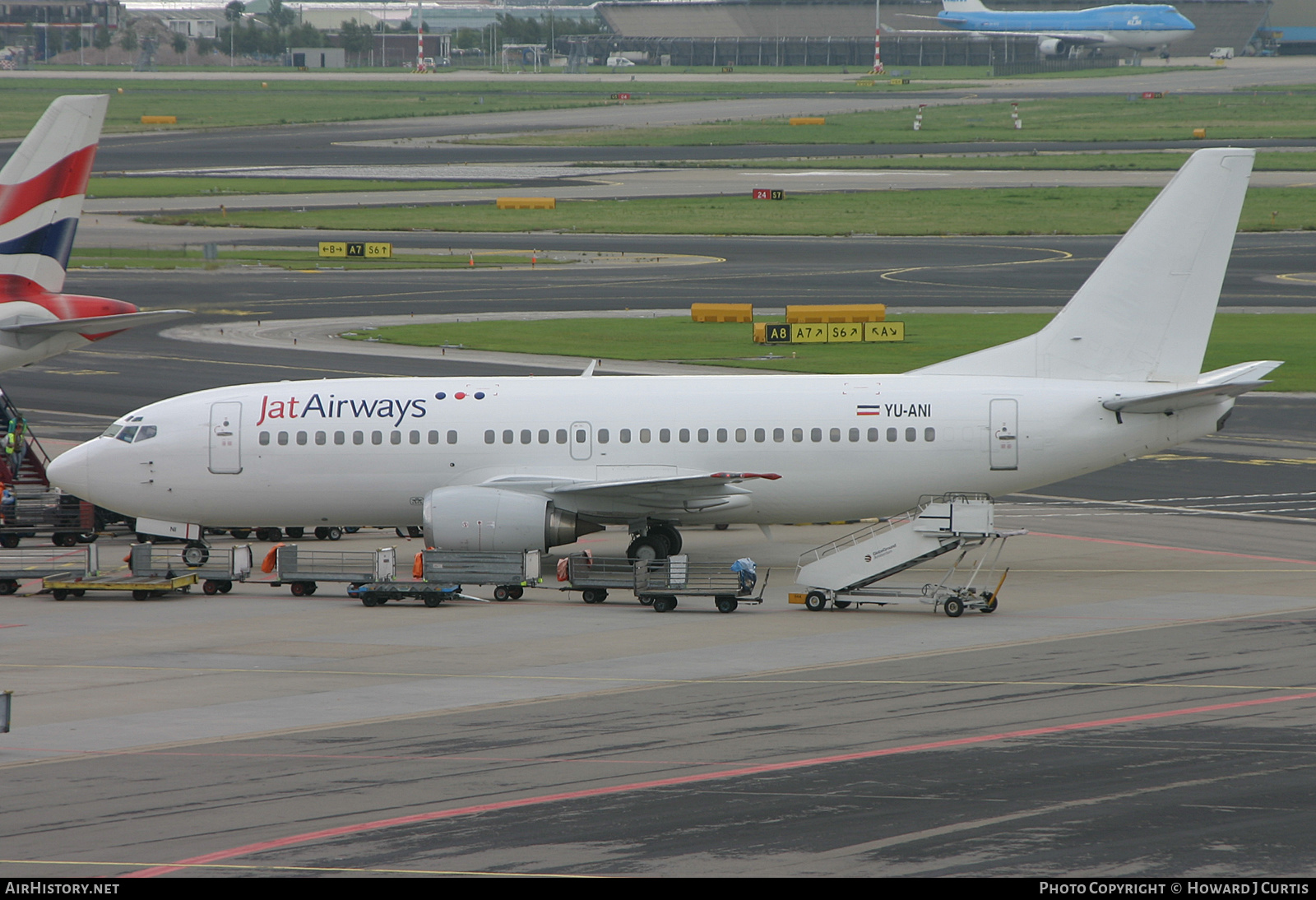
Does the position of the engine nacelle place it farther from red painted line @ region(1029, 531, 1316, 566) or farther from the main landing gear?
red painted line @ region(1029, 531, 1316, 566)

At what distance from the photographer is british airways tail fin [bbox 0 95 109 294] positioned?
37594 mm

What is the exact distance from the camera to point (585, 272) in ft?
306

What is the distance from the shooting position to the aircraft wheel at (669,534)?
1446 inches

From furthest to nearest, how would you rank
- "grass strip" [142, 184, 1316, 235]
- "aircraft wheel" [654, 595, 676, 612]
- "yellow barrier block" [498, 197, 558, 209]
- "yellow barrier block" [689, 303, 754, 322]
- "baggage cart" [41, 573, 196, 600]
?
1. "yellow barrier block" [498, 197, 558, 209]
2. "grass strip" [142, 184, 1316, 235]
3. "yellow barrier block" [689, 303, 754, 322]
4. "baggage cart" [41, 573, 196, 600]
5. "aircraft wheel" [654, 595, 676, 612]

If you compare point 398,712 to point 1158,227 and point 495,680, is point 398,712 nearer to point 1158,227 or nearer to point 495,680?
point 495,680

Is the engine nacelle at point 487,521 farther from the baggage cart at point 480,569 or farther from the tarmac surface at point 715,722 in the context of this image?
the tarmac surface at point 715,722

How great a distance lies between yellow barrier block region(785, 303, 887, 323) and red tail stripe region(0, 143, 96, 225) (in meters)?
38.6

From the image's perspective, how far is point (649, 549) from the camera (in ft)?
120

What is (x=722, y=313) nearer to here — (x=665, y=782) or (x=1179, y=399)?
(x=1179, y=399)

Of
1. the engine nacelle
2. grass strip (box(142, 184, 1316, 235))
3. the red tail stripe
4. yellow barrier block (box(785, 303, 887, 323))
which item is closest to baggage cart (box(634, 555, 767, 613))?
the engine nacelle

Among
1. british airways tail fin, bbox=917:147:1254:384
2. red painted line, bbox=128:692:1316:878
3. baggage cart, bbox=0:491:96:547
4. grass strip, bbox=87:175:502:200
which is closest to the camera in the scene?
red painted line, bbox=128:692:1316:878

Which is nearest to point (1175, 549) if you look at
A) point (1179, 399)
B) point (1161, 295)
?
point (1179, 399)

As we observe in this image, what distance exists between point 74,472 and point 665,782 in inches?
870

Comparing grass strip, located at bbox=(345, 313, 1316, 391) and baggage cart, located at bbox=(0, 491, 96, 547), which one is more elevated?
grass strip, located at bbox=(345, 313, 1316, 391)
